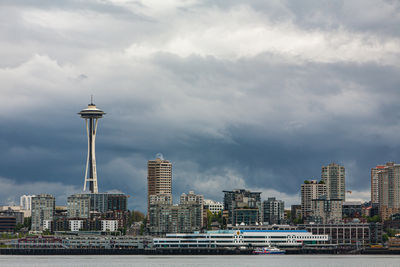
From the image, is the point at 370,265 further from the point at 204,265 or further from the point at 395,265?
the point at 204,265

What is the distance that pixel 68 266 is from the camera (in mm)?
180000

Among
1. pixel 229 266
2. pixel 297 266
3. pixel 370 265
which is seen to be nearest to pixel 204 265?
pixel 229 266

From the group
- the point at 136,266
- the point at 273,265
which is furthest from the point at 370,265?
the point at 136,266

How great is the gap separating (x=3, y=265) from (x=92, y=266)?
21.5 metres

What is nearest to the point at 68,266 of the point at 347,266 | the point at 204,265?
the point at 204,265

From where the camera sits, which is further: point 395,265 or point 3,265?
point 3,265

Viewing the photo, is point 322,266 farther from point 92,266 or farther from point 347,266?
point 92,266

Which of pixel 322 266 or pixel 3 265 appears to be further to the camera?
pixel 3 265

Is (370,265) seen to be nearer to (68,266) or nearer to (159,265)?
(159,265)

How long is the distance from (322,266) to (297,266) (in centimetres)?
520

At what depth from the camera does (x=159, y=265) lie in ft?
604

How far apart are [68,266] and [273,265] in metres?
42.5

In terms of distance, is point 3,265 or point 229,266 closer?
point 229,266

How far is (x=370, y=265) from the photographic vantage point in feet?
584
